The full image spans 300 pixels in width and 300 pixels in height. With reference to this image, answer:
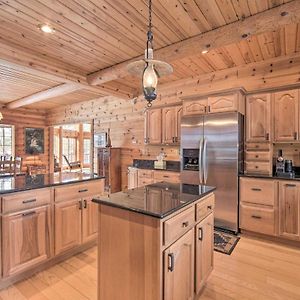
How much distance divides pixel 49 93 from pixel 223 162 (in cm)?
432

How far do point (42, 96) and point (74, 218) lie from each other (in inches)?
160

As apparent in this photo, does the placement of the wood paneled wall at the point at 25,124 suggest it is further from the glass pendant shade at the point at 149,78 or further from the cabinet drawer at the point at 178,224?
the cabinet drawer at the point at 178,224

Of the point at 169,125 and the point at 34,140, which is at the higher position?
the point at 169,125

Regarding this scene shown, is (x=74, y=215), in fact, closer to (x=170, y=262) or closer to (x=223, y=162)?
(x=170, y=262)

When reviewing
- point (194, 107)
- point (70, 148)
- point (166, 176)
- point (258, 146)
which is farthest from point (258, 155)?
point (70, 148)

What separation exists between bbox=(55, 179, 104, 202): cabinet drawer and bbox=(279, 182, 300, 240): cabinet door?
254 cm

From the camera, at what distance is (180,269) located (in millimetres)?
1546

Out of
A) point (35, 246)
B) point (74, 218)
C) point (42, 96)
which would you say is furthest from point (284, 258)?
point (42, 96)

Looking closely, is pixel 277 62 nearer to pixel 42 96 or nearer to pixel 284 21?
pixel 284 21

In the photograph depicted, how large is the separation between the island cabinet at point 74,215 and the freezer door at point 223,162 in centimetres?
187

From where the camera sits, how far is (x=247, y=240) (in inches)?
126

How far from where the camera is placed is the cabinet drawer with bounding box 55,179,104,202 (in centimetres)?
244

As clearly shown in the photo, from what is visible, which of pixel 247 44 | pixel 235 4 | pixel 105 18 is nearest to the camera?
pixel 235 4

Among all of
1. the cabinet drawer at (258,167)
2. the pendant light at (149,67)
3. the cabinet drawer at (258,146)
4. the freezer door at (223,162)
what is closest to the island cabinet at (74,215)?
the pendant light at (149,67)
